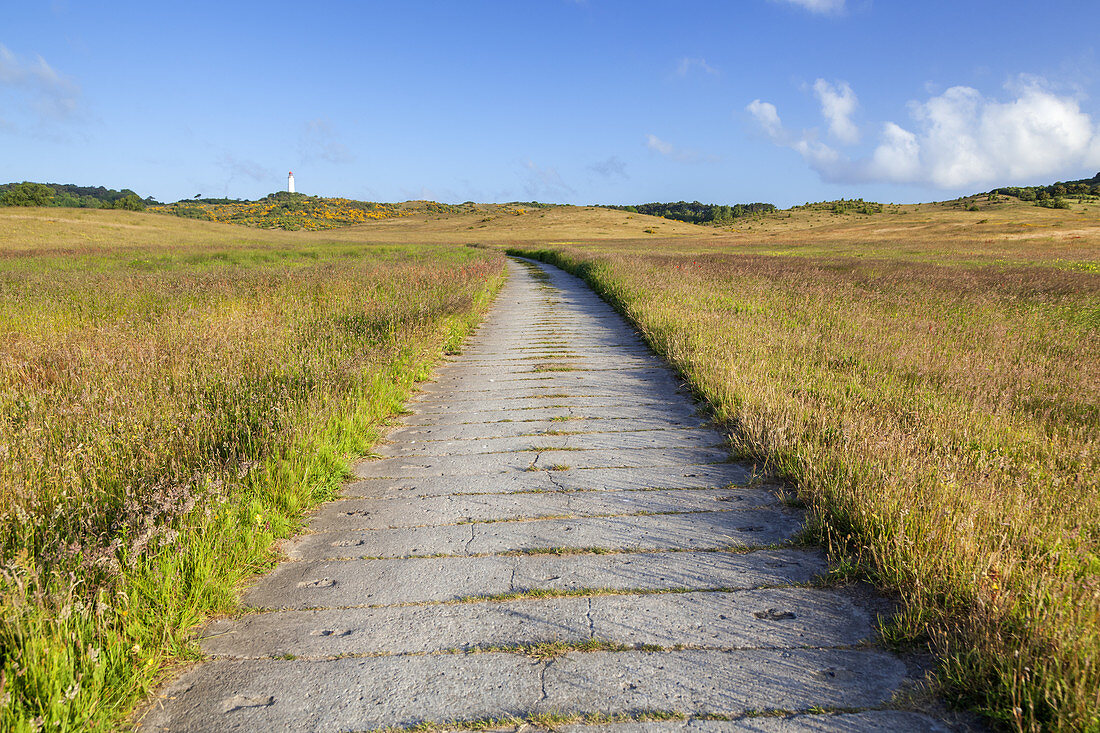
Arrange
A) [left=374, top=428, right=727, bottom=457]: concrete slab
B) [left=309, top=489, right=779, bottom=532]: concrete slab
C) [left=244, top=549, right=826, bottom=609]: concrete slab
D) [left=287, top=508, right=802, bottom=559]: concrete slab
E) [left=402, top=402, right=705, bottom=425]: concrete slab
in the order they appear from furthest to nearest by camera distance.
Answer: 1. [left=402, top=402, right=705, bottom=425]: concrete slab
2. [left=374, top=428, right=727, bottom=457]: concrete slab
3. [left=309, top=489, right=779, bottom=532]: concrete slab
4. [left=287, top=508, right=802, bottom=559]: concrete slab
5. [left=244, top=549, right=826, bottom=609]: concrete slab

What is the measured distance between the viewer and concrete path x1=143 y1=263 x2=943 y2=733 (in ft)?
6.48

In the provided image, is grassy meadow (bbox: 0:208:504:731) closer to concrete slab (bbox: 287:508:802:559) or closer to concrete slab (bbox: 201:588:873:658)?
concrete slab (bbox: 201:588:873:658)

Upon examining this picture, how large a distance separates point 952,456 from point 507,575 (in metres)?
3.14

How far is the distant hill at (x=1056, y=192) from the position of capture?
7669 cm

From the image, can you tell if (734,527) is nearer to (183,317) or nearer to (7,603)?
(7,603)

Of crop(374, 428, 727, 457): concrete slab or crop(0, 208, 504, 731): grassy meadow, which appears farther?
crop(374, 428, 727, 457): concrete slab

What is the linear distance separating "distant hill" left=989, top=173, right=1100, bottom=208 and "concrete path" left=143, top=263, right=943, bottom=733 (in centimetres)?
9711

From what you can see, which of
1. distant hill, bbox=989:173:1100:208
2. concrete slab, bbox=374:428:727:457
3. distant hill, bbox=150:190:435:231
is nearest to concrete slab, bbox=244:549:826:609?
concrete slab, bbox=374:428:727:457

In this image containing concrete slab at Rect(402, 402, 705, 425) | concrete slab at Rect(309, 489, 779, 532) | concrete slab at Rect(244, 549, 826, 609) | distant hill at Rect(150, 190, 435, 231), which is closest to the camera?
concrete slab at Rect(244, 549, 826, 609)

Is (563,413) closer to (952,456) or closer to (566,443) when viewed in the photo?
(566,443)

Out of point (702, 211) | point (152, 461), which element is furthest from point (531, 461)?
point (702, 211)

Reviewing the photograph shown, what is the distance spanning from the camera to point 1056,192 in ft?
273

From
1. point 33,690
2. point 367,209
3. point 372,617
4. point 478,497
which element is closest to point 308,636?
point 372,617

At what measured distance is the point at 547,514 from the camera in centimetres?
351
